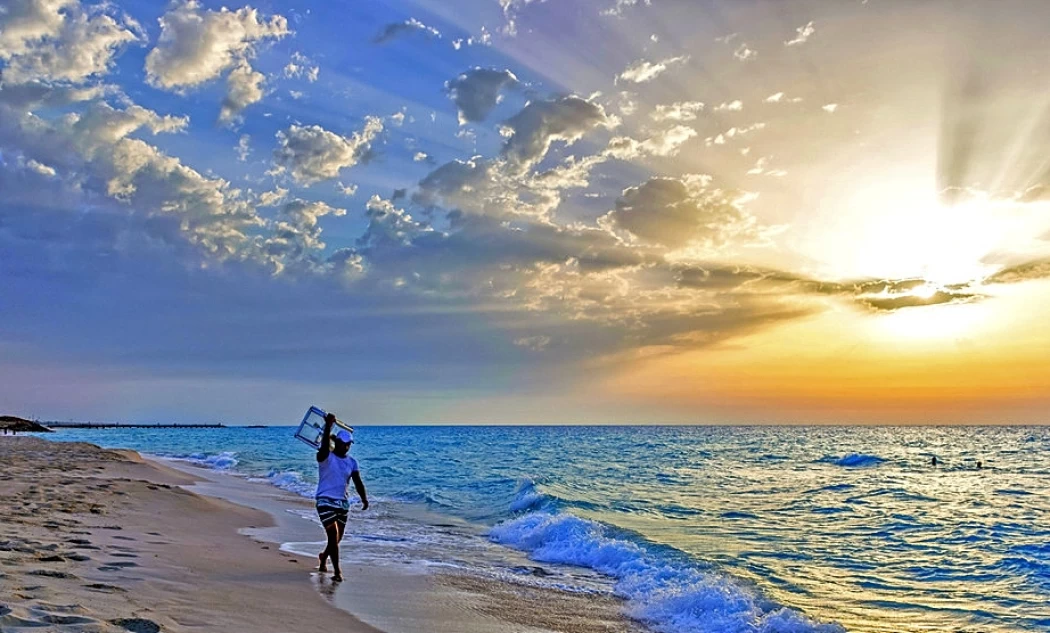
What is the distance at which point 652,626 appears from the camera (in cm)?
1005

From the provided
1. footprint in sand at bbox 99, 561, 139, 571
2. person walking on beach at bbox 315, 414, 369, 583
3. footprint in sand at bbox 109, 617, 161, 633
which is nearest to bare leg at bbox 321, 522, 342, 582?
person walking on beach at bbox 315, 414, 369, 583

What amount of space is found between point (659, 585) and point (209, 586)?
725 cm

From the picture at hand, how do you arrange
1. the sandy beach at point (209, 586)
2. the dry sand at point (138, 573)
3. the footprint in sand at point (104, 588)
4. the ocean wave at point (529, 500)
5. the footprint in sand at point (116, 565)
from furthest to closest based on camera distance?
the ocean wave at point (529, 500)
the footprint in sand at point (116, 565)
the footprint in sand at point (104, 588)
the sandy beach at point (209, 586)
the dry sand at point (138, 573)

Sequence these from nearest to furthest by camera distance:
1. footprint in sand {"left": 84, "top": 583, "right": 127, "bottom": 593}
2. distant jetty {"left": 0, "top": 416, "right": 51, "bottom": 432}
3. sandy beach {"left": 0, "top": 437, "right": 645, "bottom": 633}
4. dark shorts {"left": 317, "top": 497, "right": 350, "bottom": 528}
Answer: sandy beach {"left": 0, "top": 437, "right": 645, "bottom": 633}
footprint in sand {"left": 84, "top": 583, "right": 127, "bottom": 593}
dark shorts {"left": 317, "top": 497, "right": 350, "bottom": 528}
distant jetty {"left": 0, "top": 416, "right": 51, "bottom": 432}

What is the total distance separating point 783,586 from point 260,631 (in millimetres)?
9534

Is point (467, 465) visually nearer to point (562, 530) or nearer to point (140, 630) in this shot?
point (562, 530)

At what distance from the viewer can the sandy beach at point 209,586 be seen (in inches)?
270

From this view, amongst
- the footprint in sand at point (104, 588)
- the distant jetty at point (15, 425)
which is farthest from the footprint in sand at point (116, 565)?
the distant jetty at point (15, 425)

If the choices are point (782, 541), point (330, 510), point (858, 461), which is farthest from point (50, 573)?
point (858, 461)

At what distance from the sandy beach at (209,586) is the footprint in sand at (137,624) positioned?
17 mm

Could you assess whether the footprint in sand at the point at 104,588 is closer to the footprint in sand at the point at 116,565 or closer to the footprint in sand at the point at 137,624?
the footprint in sand at the point at 116,565

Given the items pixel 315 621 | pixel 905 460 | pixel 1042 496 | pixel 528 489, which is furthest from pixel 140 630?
pixel 905 460

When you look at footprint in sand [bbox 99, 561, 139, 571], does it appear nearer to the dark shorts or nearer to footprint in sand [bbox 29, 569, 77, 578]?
footprint in sand [bbox 29, 569, 77, 578]

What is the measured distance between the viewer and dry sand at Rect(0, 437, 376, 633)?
257 inches
